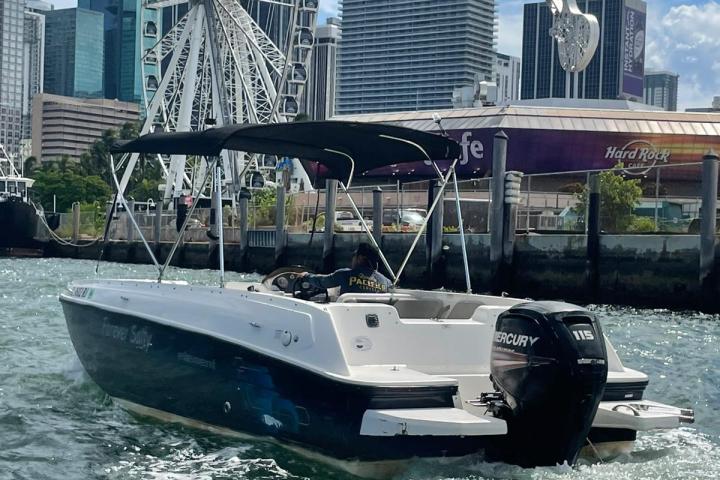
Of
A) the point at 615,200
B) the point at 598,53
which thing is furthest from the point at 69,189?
the point at 598,53

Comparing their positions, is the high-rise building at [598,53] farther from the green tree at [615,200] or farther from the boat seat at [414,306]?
the boat seat at [414,306]

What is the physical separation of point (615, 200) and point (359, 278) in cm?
1189

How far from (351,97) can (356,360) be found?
16552cm

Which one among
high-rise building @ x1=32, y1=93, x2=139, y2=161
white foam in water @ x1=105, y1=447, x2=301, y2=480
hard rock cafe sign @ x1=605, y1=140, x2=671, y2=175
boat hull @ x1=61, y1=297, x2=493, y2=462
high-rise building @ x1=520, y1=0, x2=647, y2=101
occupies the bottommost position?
white foam in water @ x1=105, y1=447, x2=301, y2=480

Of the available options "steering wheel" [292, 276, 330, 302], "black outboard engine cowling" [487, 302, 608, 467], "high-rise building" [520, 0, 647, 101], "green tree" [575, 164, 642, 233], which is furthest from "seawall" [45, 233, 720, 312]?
"high-rise building" [520, 0, 647, 101]

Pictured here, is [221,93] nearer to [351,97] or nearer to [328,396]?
[328,396]

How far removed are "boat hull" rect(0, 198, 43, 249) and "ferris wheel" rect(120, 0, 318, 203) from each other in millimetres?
4662

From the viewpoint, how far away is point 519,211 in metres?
21.4

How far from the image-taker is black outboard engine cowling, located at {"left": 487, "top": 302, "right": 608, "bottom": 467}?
251 inches

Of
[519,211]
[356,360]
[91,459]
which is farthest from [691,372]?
[519,211]

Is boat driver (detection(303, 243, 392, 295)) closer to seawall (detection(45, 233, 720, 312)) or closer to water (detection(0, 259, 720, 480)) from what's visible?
water (detection(0, 259, 720, 480))

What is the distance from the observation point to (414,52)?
543ft

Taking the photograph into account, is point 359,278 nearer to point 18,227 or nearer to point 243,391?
point 243,391

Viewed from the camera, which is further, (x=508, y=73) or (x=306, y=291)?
(x=508, y=73)
